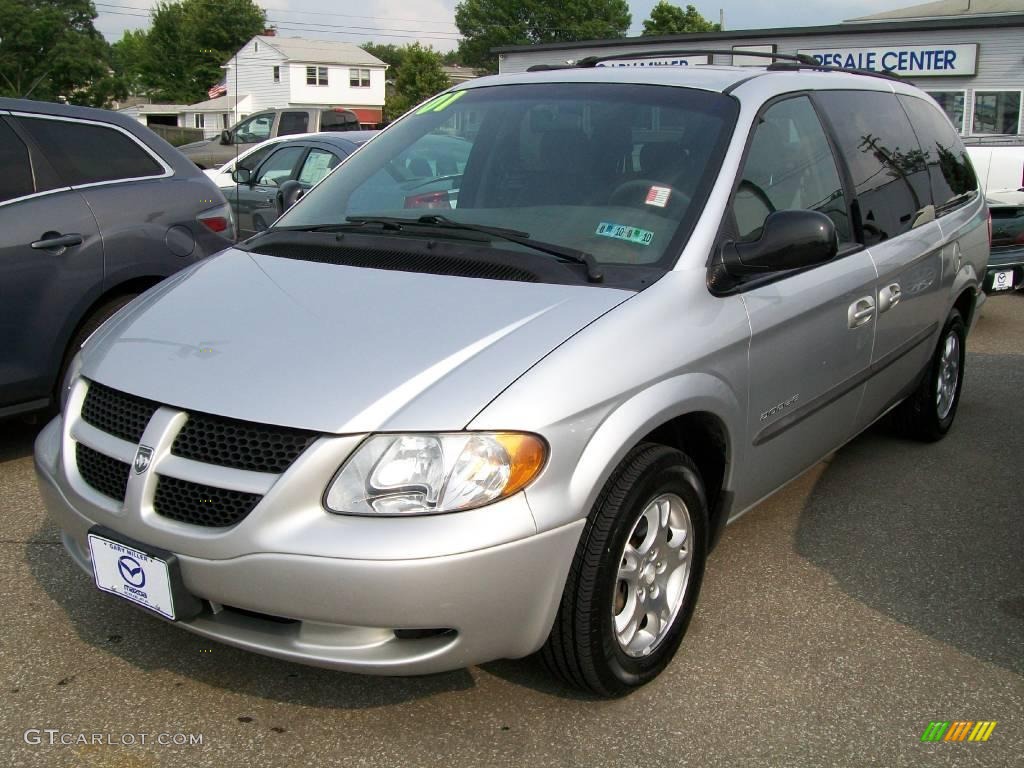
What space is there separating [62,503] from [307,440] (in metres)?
0.90

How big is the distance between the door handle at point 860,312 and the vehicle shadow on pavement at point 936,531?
0.89m

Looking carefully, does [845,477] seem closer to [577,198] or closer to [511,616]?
[577,198]

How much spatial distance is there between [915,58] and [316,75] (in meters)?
50.6

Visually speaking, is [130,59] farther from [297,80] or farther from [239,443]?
[239,443]

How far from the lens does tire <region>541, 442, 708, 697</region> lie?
2758 millimetres

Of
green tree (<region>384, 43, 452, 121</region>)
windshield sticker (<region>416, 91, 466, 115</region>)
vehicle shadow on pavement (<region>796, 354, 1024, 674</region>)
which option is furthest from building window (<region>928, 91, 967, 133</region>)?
green tree (<region>384, 43, 452, 121</region>)

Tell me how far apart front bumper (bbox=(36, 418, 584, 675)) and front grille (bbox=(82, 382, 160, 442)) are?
0.80ft

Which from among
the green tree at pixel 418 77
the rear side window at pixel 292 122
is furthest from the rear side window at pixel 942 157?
the green tree at pixel 418 77

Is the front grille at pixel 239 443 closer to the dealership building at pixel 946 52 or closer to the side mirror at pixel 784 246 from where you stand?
the side mirror at pixel 784 246

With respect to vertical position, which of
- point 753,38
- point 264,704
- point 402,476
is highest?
point 753,38

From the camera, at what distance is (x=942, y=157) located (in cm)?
524

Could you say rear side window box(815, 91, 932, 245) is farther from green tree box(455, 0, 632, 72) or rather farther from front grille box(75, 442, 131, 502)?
green tree box(455, 0, 632, 72)

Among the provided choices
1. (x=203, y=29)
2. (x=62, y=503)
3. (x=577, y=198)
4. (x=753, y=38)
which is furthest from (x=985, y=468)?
(x=203, y=29)

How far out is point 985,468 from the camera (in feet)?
16.9
